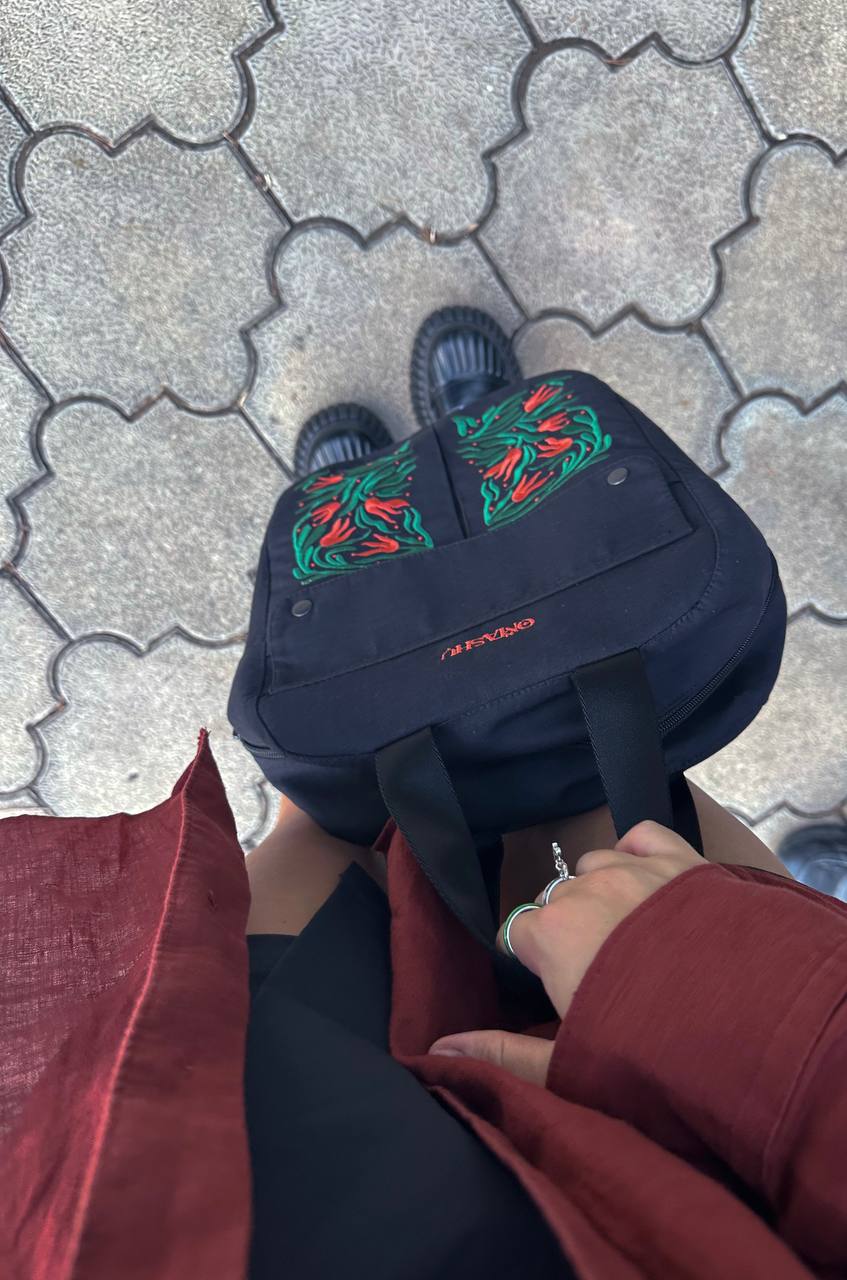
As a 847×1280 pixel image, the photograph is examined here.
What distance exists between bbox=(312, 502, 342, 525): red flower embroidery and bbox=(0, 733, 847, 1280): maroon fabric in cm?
33

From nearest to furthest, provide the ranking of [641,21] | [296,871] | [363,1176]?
[363,1176] → [296,871] → [641,21]

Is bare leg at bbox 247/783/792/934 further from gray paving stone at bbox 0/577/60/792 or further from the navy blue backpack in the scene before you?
gray paving stone at bbox 0/577/60/792

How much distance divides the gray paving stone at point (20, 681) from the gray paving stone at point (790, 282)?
857mm

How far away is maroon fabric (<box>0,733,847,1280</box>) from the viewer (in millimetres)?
316

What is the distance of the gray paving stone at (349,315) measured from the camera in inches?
39.6

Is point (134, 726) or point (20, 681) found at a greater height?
point (20, 681)

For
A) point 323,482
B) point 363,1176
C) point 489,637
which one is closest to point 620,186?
point 323,482

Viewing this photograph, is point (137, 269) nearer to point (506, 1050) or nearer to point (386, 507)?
point (386, 507)

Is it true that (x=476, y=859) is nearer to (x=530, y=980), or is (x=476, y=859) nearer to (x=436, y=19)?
(x=530, y=980)

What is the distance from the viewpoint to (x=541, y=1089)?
407 mm

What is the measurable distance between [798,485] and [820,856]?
1.51 feet

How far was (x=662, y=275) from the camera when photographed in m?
1.01

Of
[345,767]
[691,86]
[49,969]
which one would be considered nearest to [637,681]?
[345,767]

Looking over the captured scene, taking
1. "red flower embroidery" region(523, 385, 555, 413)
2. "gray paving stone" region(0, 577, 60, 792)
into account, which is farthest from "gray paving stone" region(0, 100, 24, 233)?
"red flower embroidery" region(523, 385, 555, 413)
